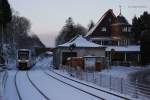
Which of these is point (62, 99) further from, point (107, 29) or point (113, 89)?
point (107, 29)

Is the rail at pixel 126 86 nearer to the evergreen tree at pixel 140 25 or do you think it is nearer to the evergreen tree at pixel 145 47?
the evergreen tree at pixel 145 47

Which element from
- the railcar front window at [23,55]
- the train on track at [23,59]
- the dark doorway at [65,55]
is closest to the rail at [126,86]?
the train on track at [23,59]

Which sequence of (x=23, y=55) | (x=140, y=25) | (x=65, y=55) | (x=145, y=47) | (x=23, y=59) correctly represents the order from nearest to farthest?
(x=23, y=59) → (x=23, y=55) → (x=65, y=55) → (x=145, y=47) → (x=140, y=25)

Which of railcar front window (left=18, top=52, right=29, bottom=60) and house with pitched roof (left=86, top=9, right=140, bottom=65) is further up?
house with pitched roof (left=86, top=9, right=140, bottom=65)

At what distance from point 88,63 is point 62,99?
34636 mm

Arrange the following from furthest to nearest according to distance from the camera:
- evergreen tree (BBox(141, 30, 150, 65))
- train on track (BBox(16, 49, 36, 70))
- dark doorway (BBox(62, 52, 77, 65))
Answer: evergreen tree (BBox(141, 30, 150, 65)) < dark doorway (BBox(62, 52, 77, 65)) < train on track (BBox(16, 49, 36, 70))

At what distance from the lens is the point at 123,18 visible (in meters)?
104

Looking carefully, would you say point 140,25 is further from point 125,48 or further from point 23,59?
point 23,59

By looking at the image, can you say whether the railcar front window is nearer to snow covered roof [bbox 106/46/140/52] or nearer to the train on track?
the train on track

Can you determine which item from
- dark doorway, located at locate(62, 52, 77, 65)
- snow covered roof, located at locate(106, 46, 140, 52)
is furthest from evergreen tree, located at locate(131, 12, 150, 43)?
dark doorway, located at locate(62, 52, 77, 65)

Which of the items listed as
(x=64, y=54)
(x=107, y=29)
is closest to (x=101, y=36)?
(x=107, y=29)

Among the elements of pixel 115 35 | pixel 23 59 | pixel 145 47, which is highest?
pixel 115 35

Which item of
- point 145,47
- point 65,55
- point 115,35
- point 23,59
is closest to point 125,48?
point 115,35

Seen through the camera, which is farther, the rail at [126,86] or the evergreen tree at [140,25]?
the evergreen tree at [140,25]
